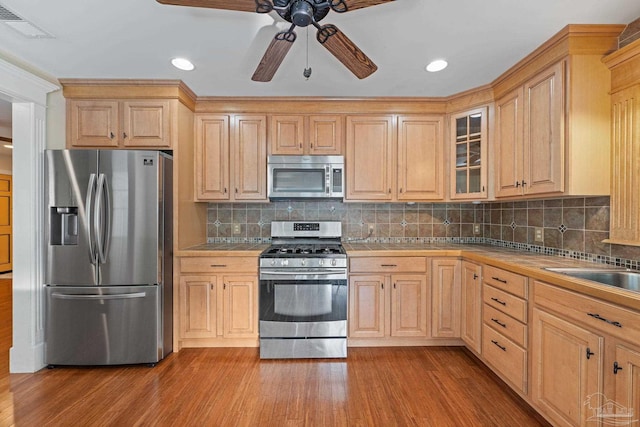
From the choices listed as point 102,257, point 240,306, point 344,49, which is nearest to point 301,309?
point 240,306

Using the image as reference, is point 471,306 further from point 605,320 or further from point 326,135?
point 326,135

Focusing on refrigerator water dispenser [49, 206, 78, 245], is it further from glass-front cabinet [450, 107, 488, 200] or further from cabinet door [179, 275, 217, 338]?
glass-front cabinet [450, 107, 488, 200]

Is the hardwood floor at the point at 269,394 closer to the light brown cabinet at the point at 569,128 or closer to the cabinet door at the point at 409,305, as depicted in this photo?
the cabinet door at the point at 409,305

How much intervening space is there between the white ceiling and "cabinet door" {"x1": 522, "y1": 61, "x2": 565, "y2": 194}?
0.27 metres

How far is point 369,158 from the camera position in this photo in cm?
305

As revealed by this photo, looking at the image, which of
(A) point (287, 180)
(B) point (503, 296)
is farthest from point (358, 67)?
(B) point (503, 296)

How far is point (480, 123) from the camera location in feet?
9.24

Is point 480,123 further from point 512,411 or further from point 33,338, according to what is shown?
point 33,338

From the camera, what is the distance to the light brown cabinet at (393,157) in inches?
120

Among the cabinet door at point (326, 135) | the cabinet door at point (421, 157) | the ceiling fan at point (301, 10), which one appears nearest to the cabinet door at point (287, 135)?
the cabinet door at point (326, 135)

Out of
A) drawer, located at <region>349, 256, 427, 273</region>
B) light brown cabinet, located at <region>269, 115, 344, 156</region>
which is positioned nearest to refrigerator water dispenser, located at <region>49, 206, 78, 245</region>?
light brown cabinet, located at <region>269, 115, 344, 156</region>

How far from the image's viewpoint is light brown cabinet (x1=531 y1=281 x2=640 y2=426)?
1.29 m

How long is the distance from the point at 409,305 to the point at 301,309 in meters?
1.02

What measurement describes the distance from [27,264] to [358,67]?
9.78 ft
